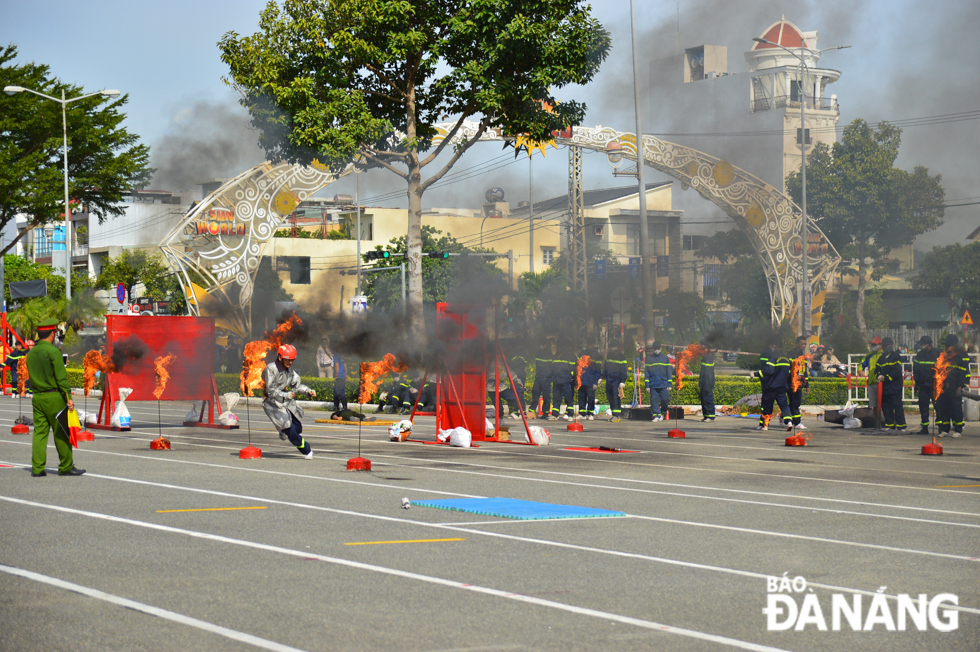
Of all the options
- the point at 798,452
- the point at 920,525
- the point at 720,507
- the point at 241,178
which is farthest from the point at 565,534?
the point at 241,178

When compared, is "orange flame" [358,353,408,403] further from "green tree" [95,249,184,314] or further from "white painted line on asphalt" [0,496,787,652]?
"green tree" [95,249,184,314]

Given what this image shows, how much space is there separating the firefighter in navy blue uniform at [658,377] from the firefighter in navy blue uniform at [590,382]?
1.23 meters

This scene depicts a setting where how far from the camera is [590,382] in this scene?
82.6 ft

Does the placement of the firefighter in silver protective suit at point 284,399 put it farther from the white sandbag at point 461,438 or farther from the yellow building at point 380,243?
the yellow building at point 380,243

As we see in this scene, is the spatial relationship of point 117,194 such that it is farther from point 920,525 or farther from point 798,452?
point 920,525

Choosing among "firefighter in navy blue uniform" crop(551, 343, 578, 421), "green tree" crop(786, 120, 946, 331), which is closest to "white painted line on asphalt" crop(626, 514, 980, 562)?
"firefighter in navy blue uniform" crop(551, 343, 578, 421)

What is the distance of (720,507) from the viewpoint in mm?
11023

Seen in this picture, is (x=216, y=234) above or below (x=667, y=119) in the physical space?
below

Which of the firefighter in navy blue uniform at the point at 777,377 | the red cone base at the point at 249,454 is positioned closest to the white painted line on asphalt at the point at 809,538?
the red cone base at the point at 249,454

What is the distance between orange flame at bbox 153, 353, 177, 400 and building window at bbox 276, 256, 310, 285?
5062 centimetres

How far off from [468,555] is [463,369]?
1038cm

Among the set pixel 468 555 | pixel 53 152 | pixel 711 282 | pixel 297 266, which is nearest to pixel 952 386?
pixel 468 555

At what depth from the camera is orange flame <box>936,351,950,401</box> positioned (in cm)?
2052

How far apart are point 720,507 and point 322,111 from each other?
48.2 feet
